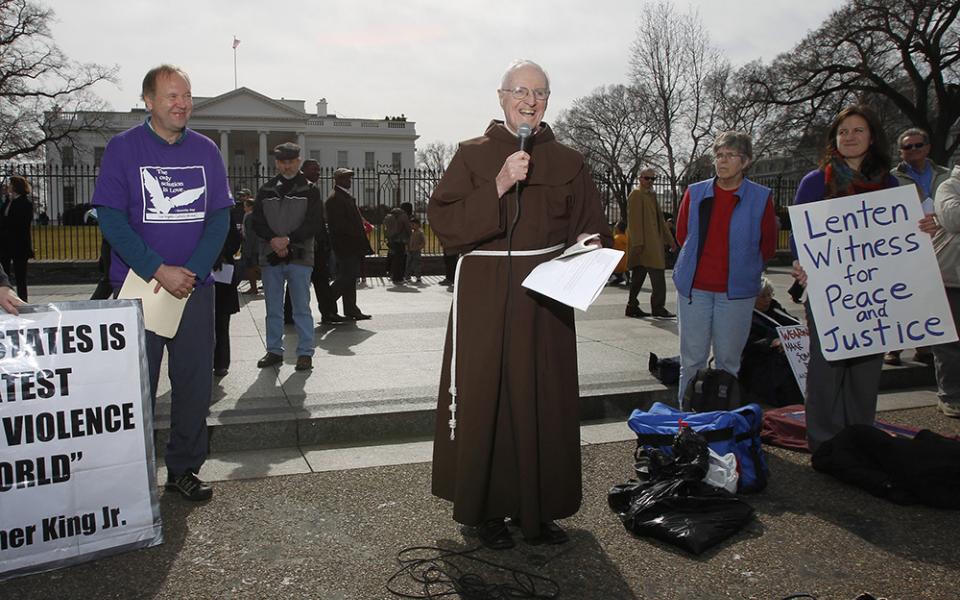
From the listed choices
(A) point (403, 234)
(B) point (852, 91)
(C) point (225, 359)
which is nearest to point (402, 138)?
(B) point (852, 91)

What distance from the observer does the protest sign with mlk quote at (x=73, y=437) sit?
131 inches

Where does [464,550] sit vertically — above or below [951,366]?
below

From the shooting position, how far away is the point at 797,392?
20.4 ft

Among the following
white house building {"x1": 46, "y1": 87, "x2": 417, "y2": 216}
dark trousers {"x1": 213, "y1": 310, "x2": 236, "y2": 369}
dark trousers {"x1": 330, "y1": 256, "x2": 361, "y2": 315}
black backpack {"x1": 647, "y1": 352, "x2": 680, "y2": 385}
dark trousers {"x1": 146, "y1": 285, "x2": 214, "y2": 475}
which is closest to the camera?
dark trousers {"x1": 146, "y1": 285, "x2": 214, "y2": 475}

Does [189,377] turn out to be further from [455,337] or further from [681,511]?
[681,511]

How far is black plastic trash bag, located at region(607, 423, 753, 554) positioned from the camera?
3.68 m

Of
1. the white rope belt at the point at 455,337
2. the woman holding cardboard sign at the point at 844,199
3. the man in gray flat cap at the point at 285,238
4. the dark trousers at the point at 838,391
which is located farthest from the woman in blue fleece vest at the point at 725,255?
the man in gray flat cap at the point at 285,238

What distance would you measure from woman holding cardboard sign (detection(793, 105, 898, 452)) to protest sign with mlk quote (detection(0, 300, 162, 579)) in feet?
12.7

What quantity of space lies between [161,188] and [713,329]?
356 cm

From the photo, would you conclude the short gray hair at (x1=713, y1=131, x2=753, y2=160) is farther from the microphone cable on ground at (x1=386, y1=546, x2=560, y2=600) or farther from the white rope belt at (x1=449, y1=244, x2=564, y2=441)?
the microphone cable on ground at (x1=386, y1=546, x2=560, y2=600)

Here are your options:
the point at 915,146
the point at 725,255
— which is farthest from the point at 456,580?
the point at 915,146

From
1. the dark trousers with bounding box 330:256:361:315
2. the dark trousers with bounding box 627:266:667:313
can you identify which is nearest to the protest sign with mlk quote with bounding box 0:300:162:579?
the dark trousers with bounding box 330:256:361:315

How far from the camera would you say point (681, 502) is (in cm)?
391

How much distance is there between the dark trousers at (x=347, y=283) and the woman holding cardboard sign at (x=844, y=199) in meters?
6.11
